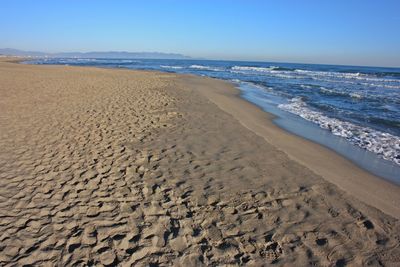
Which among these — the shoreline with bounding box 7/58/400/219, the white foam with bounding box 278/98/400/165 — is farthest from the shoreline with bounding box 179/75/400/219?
the white foam with bounding box 278/98/400/165

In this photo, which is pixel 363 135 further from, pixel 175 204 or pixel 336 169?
pixel 175 204

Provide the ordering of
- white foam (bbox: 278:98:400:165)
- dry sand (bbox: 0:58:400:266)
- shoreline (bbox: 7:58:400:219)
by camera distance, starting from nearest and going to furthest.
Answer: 1. dry sand (bbox: 0:58:400:266)
2. shoreline (bbox: 7:58:400:219)
3. white foam (bbox: 278:98:400:165)

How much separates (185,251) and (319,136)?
7046 millimetres

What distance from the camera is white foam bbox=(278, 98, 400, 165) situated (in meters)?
7.74

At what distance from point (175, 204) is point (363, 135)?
7.47 m

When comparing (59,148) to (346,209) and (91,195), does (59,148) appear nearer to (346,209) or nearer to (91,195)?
(91,195)

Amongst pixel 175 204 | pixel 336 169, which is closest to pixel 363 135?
pixel 336 169

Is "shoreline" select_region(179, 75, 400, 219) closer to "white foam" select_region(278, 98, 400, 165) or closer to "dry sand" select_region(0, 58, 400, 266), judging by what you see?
"dry sand" select_region(0, 58, 400, 266)

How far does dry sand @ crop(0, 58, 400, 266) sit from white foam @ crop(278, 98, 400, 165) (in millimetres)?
1781

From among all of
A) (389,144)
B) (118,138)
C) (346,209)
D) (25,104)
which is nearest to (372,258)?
(346,209)

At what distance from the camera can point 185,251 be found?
11.0 feet

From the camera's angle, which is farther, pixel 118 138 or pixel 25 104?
pixel 25 104

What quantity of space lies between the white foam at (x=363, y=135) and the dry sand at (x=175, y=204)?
5.84 ft

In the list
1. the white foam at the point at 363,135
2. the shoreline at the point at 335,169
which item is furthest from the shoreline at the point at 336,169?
the white foam at the point at 363,135
